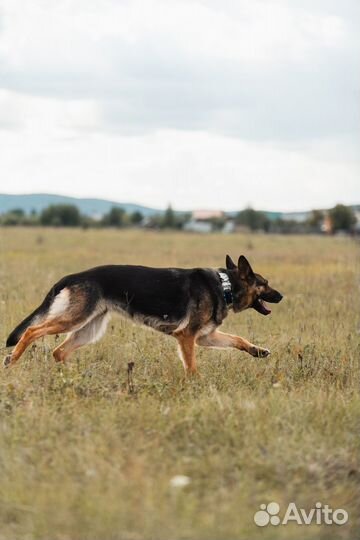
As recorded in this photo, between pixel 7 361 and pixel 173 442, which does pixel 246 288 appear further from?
pixel 173 442

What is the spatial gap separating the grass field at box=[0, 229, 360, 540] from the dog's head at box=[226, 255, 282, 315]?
559 millimetres

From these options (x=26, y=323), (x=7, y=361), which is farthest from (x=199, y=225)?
(x=7, y=361)

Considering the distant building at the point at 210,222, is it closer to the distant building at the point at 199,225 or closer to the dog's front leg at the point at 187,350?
the distant building at the point at 199,225

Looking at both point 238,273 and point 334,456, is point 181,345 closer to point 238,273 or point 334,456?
point 238,273

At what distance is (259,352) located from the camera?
7.73 meters

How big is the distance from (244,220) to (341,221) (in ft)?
145

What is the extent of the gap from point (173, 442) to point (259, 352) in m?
2.87

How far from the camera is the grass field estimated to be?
400cm

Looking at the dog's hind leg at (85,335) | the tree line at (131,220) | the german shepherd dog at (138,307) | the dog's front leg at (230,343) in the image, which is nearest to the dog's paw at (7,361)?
the german shepherd dog at (138,307)

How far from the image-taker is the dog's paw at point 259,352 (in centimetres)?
770

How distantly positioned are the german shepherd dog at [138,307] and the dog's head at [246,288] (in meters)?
0.11

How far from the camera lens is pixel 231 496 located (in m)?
4.22

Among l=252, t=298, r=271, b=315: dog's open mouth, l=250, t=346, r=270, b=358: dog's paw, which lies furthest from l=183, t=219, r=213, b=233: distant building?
l=250, t=346, r=270, b=358: dog's paw

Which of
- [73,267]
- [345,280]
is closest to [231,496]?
[345,280]
